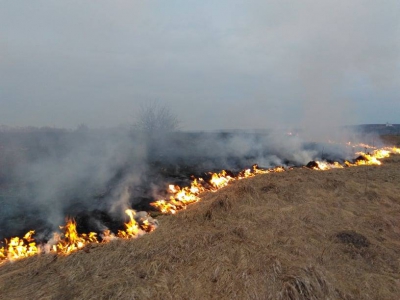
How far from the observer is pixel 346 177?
13.0 meters

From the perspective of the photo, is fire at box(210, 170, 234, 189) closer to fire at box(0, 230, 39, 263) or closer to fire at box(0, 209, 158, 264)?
fire at box(0, 209, 158, 264)

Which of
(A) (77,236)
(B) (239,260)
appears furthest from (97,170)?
(B) (239,260)

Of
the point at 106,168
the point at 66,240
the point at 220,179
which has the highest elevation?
the point at 106,168

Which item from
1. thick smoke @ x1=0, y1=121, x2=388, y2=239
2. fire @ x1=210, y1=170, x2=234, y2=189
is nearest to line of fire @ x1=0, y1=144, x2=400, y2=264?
thick smoke @ x1=0, y1=121, x2=388, y2=239

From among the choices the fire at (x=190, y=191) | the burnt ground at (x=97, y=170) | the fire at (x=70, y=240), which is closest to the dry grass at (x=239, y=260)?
the fire at (x=70, y=240)

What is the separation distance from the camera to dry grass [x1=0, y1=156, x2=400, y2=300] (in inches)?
179

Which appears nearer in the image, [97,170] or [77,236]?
[77,236]

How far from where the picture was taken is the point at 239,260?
5305 millimetres

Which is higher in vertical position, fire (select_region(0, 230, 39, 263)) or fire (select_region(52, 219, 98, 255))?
fire (select_region(52, 219, 98, 255))

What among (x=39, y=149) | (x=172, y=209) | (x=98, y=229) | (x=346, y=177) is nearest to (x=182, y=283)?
(x=98, y=229)

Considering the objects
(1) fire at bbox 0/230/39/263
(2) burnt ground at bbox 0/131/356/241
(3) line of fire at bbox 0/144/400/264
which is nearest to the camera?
(1) fire at bbox 0/230/39/263

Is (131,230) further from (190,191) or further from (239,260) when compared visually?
(190,191)

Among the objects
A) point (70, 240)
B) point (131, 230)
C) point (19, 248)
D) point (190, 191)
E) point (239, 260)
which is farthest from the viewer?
point (190, 191)

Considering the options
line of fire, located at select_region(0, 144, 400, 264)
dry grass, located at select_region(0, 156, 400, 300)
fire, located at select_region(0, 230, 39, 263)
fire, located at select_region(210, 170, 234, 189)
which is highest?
dry grass, located at select_region(0, 156, 400, 300)
